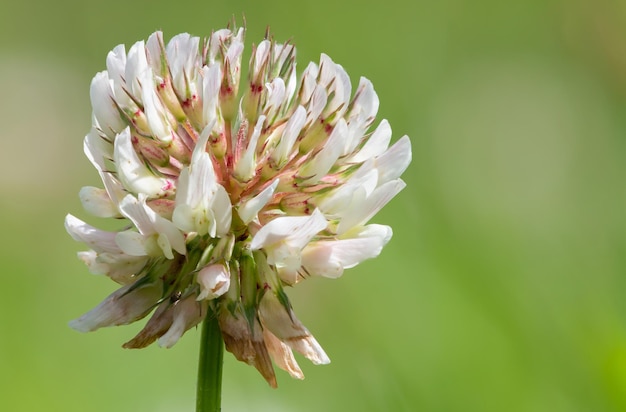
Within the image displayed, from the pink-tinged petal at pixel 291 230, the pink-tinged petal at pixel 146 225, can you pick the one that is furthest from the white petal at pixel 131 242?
the pink-tinged petal at pixel 291 230

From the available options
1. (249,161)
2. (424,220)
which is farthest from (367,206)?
(424,220)

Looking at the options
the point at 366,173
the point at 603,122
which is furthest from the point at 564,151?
the point at 366,173

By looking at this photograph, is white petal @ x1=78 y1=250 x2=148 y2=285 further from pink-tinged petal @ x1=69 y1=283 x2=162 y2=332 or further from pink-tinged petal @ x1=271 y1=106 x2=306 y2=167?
pink-tinged petal @ x1=271 y1=106 x2=306 y2=167

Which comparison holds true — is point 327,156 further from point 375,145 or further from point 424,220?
point 424,220

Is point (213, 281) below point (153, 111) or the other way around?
below

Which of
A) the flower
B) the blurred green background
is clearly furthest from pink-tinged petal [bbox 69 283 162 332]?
the blurred green background

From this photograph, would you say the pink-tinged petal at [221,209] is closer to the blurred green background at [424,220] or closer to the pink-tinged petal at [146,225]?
the pink-tinged petal at [146,225]

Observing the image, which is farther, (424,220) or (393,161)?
(424,220)
